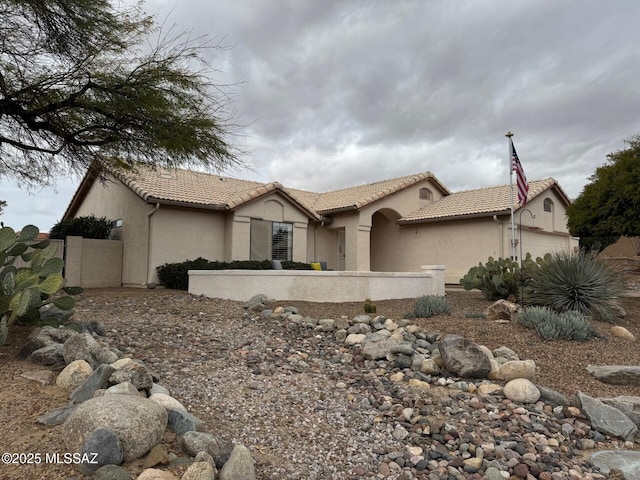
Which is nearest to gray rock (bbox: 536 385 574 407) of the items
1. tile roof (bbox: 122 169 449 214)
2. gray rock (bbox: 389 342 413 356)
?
gray rock (bbox: 389 342 413 356)

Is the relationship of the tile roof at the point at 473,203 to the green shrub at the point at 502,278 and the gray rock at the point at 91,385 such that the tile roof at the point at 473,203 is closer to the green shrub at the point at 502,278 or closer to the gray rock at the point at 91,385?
the green shrub at the point at 502,278

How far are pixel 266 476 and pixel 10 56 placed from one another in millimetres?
11837

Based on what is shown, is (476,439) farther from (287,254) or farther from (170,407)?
(287,254)

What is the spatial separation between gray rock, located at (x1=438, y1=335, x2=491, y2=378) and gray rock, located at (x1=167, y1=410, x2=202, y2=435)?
155 inches

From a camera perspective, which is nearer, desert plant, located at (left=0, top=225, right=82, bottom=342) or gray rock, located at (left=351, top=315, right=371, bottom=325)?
desert plant, located at (left=0, top=225, right=82, bottom=342)

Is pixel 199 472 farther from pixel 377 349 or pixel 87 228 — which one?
pixel 87 228

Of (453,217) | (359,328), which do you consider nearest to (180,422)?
(359,328)

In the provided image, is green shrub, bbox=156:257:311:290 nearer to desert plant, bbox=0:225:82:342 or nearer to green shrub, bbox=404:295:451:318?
green shrub, bbox=404:295:451:318

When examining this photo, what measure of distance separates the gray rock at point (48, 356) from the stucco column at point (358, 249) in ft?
54.1

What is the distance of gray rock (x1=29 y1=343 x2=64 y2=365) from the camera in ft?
15.5

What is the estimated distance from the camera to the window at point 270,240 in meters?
18.0

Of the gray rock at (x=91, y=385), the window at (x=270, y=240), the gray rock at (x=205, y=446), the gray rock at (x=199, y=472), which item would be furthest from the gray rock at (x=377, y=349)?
the window at (x=270, y=240)

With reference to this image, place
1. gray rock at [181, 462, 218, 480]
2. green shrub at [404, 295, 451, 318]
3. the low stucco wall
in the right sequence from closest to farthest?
gray rock at [181, 462, 218, 480] < green shrub at [404, 295, 451, 318] < the low stucco wall

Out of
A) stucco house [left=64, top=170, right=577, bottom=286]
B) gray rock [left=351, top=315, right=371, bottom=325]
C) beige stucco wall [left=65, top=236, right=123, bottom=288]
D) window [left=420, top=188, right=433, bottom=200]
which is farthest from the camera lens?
window [left=420, top=188, right=433, bottom=200]
